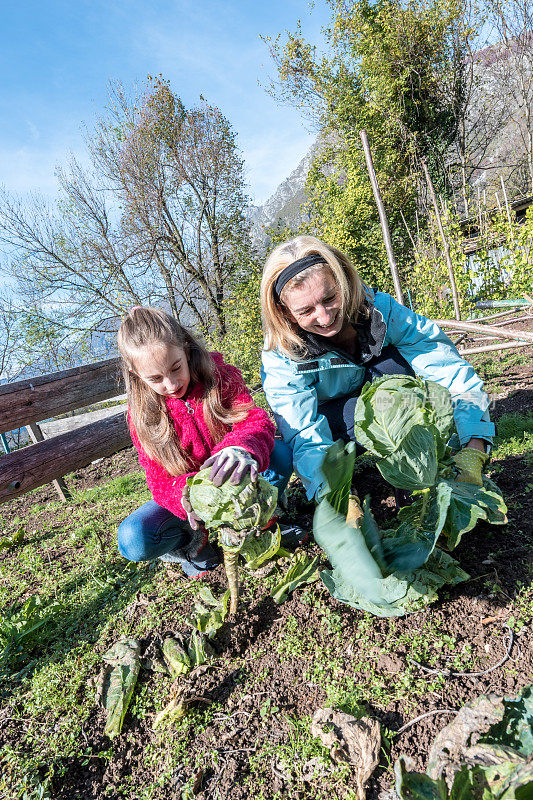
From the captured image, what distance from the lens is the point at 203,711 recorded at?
172cm

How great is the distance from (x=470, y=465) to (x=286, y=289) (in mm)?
1213

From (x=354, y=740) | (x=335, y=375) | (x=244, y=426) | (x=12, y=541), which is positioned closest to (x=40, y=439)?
(x=12, y=541)

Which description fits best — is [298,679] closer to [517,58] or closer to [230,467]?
[230,467]

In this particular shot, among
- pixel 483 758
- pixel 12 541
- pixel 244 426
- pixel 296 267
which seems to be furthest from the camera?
pixel 12 541

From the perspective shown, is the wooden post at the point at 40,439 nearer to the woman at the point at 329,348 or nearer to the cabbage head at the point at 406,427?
the woman at the point at 329,348

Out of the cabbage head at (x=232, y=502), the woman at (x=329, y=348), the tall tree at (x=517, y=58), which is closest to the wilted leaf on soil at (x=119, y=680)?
the cabbage head at (x=232, y=502)

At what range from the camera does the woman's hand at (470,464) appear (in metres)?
1.76

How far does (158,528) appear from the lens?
2.43 metres

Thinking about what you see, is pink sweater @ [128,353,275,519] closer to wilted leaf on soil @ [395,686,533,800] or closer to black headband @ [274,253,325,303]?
black headband @ [274,253,325,303]

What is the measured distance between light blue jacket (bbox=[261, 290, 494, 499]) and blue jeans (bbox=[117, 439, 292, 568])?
0.30 meters

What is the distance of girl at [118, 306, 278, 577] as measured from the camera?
6.98 ft

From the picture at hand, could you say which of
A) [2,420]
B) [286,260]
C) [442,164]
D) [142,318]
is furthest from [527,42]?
[2,420]

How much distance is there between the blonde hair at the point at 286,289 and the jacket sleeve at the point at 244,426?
0.33 metres

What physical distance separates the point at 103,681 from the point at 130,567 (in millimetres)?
1003
